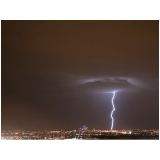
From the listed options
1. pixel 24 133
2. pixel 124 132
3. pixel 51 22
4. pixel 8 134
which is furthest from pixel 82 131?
pixel 51 22

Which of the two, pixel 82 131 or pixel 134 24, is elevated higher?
pixel 134 24
